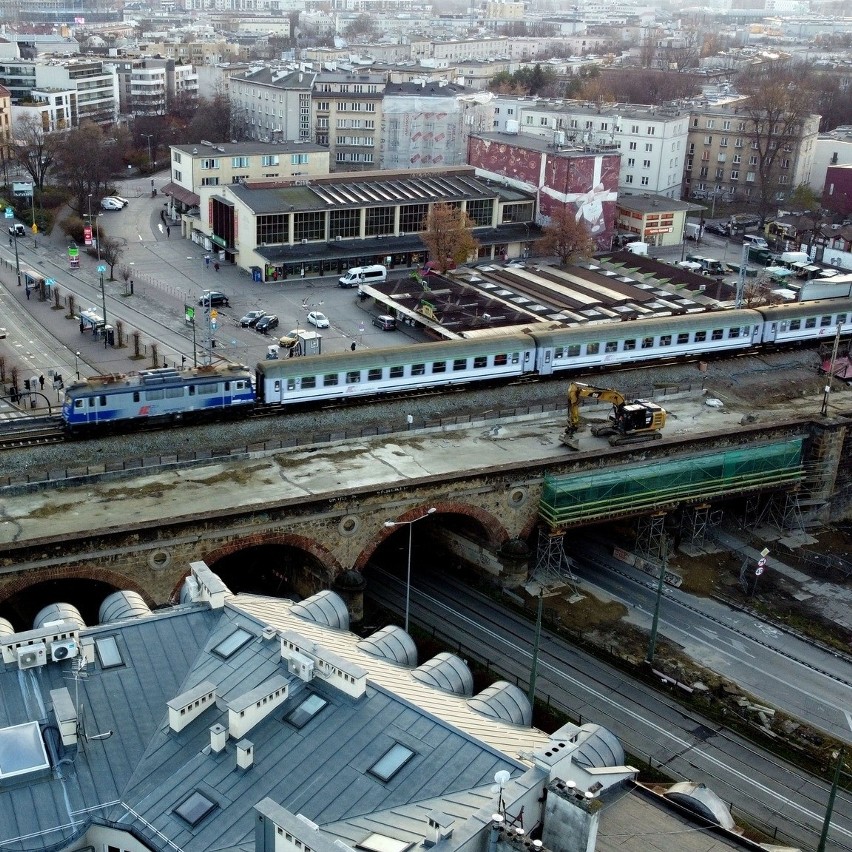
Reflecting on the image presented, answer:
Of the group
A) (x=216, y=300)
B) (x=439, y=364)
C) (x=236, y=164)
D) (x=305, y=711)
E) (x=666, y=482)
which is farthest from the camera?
(x=236, y=164)

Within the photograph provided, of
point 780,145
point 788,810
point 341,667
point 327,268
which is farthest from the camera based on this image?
point 780,145

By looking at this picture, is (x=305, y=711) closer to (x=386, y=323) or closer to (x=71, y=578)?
(x=71, y=578)

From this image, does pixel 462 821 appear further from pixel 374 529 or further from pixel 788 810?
pixel 374 529

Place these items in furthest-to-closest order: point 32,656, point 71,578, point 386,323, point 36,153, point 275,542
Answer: point 36,153, point 386,323, point 275,542, point 71,578, point 32,656

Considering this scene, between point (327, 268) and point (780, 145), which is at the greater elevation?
point (780, 145)

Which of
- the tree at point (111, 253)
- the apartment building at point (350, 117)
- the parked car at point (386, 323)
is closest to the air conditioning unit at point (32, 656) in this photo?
the parked car at point (386, 323)

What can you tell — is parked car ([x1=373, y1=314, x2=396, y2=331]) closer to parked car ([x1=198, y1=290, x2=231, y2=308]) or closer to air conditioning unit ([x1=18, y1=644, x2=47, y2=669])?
parked car ([x1=198, y1=290, x2=231, y2=308])

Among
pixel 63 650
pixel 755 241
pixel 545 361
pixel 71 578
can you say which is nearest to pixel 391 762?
pixel 63 650

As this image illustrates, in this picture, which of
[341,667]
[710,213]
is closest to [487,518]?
[341,667]
